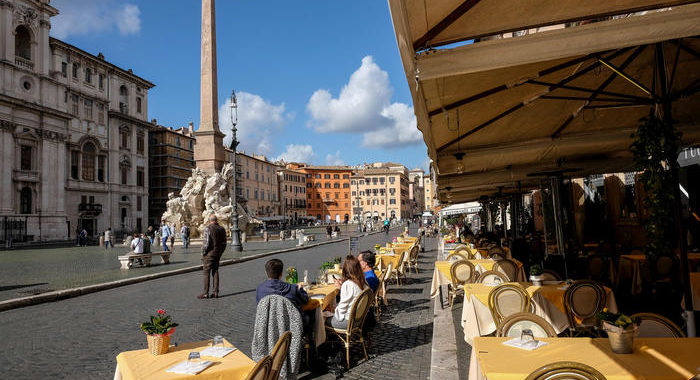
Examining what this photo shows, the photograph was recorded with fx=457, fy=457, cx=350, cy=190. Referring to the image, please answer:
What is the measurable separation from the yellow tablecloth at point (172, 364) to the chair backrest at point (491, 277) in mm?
4082

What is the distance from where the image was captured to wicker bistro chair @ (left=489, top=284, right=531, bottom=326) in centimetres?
486

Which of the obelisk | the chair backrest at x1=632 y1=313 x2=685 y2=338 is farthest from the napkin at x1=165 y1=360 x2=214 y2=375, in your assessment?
the obelisk

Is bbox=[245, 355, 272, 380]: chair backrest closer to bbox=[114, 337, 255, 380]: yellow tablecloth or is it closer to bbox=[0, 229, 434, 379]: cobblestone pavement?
bbox=[114, 337, 255, 380]: yellow tablecloth

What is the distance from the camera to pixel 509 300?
491 cm

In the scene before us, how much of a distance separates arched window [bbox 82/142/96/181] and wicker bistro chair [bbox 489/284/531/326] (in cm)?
5036

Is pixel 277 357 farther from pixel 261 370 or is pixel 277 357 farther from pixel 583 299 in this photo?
pixel 583 299

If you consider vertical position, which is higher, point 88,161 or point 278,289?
point 88,161

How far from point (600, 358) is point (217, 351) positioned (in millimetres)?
2517

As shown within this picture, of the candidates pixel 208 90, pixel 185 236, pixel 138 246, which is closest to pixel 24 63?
pixel 208 90

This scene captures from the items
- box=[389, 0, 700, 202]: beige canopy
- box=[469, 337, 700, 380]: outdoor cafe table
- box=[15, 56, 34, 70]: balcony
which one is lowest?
box=[469, 337, 700, 380]: outdoor cafe table

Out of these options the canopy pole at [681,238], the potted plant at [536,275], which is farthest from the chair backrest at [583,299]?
the canopy pole at [681,238]

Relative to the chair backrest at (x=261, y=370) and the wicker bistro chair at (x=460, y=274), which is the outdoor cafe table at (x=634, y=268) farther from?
the chair backrest at (x=261, y=370)

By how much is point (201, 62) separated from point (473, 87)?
1035 inches

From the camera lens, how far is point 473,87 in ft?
11.8
